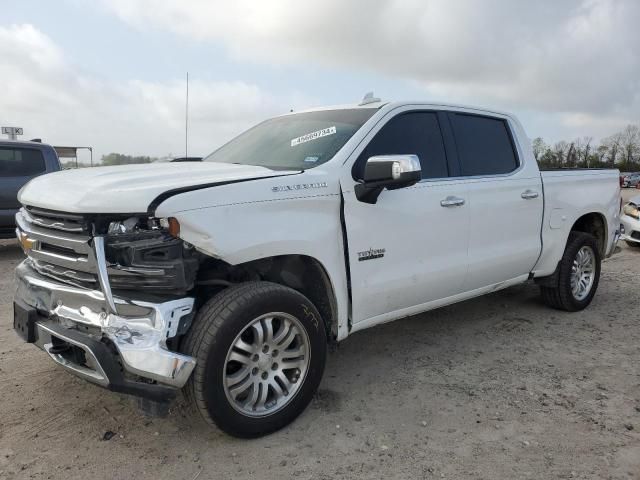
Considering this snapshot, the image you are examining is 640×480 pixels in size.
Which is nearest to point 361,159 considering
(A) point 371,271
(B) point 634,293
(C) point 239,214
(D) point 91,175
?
(A) point 371,271

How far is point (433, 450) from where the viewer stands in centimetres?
293

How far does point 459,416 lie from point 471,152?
2132 millimetres

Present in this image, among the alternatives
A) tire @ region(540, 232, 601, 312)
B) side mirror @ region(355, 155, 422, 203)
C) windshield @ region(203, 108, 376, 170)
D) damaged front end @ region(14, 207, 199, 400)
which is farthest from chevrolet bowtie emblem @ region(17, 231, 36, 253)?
tire @ region(540, 232, 601, 312)

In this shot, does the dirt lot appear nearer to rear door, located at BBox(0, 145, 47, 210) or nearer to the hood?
the hood

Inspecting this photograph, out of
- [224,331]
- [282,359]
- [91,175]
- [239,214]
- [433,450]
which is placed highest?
[91,175]

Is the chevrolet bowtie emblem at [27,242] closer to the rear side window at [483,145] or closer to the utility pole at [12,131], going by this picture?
the rear side window at [483,145]

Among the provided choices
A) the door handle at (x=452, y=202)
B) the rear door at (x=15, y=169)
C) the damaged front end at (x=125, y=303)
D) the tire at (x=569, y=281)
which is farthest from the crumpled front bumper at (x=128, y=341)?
the rear door at (x=15, y=169)

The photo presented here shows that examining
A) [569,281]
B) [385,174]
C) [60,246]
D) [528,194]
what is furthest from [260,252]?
[569,281]

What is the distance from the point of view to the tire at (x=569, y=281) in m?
5.29

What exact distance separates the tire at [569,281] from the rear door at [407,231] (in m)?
1.69

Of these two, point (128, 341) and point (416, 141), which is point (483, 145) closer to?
point (416, 141)

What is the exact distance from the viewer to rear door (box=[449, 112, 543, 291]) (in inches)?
166

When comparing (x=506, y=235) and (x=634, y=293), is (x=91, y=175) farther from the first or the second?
(x=634, y=293)

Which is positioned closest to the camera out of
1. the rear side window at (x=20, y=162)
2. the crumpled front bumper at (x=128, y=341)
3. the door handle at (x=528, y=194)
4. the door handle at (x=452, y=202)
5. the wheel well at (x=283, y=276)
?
the crumpled front bumper at (x=128, y=341)
